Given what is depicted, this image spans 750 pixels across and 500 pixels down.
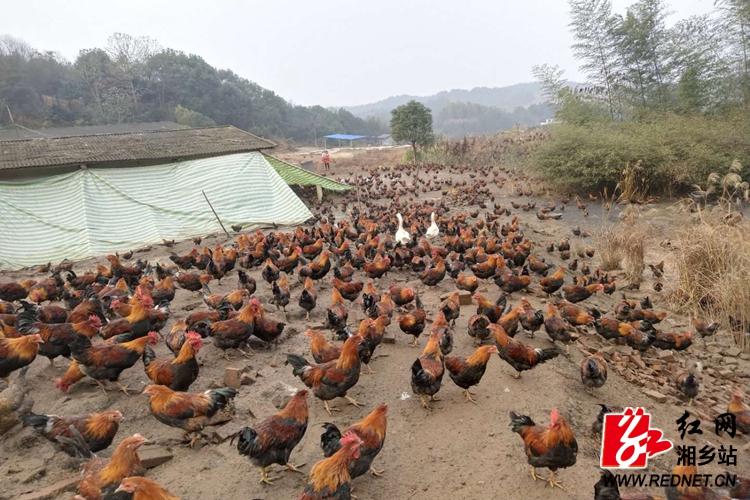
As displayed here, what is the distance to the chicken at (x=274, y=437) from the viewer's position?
12.2 feet

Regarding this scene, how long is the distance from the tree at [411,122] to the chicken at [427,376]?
32.5 metres

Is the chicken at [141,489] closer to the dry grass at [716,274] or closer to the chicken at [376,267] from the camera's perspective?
the chicken at [376,267]

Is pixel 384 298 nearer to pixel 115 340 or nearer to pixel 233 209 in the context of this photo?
pixel 115 340

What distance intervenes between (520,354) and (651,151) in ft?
63.1

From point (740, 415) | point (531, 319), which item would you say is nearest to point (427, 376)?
point (531, 319)

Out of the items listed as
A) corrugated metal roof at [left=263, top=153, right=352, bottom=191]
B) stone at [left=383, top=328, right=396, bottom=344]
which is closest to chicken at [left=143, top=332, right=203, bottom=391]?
stone at [left=383, top=328, right=396, bottom=344]

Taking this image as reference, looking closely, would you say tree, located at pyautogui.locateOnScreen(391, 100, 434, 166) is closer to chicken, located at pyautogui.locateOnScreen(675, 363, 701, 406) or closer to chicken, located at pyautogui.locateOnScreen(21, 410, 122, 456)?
chicken, located at pyautogui.locateOnScreen(675, 363, 701, 406)

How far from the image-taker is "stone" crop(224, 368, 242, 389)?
5449 mm

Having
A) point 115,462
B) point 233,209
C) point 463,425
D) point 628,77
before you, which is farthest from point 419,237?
point 628,77

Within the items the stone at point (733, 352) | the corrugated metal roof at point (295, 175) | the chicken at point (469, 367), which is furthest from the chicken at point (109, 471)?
the corrugated metal roof at point (295, 175)

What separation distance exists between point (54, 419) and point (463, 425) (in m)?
4.32

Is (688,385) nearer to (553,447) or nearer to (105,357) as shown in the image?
(553,447)

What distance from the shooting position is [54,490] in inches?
143

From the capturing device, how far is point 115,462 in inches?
136
